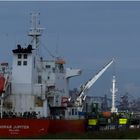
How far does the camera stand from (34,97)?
5825 cm

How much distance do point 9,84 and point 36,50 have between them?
6031 millimetres

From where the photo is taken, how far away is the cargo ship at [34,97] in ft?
181

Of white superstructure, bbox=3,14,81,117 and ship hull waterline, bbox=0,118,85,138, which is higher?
white superstructure, bbox=3,14,81,117

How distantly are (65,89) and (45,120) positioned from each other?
10.7m

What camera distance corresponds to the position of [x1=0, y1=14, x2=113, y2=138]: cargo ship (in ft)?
181

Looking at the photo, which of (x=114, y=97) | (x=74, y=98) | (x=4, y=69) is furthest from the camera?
(x=114, y=97)

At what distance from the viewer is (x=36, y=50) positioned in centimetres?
6303

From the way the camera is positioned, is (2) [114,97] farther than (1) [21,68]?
Yes

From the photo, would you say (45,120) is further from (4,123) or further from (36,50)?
(36,50)

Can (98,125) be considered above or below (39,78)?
below

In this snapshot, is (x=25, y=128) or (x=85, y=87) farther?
(x=85, y=87)

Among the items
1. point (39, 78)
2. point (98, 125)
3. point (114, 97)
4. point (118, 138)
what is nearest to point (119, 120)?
point (98, 125)

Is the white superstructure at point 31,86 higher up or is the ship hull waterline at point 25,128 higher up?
the white superstructure at point 31,86

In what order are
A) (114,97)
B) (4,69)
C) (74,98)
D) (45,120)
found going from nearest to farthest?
(45,120) < (4,69) < (74,98) < (114,97)
